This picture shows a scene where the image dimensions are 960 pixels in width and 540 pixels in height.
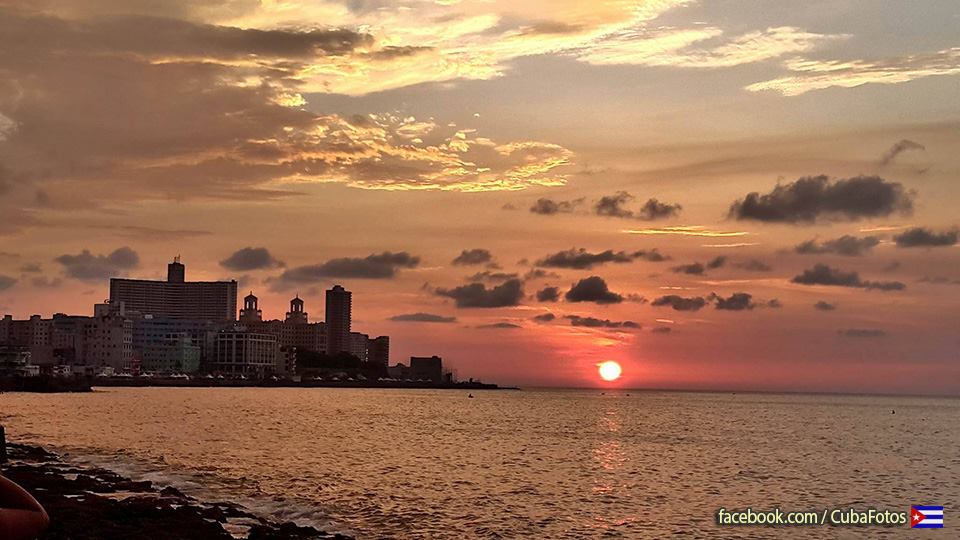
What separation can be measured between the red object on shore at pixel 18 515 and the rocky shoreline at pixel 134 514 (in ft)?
40.5

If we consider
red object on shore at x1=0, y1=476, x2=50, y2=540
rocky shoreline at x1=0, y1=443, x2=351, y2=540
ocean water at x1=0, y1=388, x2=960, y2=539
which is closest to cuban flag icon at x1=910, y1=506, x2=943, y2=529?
ocean water at x1=0, y1=388, x2=960, y2=539

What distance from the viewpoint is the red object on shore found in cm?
1584

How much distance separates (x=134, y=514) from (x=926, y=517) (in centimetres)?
4060

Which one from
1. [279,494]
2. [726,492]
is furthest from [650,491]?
[279,494]

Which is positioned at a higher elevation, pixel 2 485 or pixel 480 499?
pixel 2 485

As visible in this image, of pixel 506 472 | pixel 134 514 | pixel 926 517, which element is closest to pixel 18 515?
pixel 134 514

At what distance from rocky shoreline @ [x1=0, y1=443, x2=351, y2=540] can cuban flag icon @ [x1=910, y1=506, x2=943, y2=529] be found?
29.5 meters

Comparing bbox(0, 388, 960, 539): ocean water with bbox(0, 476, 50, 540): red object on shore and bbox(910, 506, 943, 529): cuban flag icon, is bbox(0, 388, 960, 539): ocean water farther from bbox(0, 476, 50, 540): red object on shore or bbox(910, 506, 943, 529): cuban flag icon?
bbox(0, 476, 50, 540): red object on shore

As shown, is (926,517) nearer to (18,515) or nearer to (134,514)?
(134,514)

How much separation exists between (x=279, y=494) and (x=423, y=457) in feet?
88.5

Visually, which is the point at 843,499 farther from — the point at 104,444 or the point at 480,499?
the point at 104,444

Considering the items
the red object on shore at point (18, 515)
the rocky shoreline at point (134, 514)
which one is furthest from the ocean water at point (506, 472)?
the red object on shore at point (18, 515)

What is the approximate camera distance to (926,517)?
5153cm

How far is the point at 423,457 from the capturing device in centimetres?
7756
